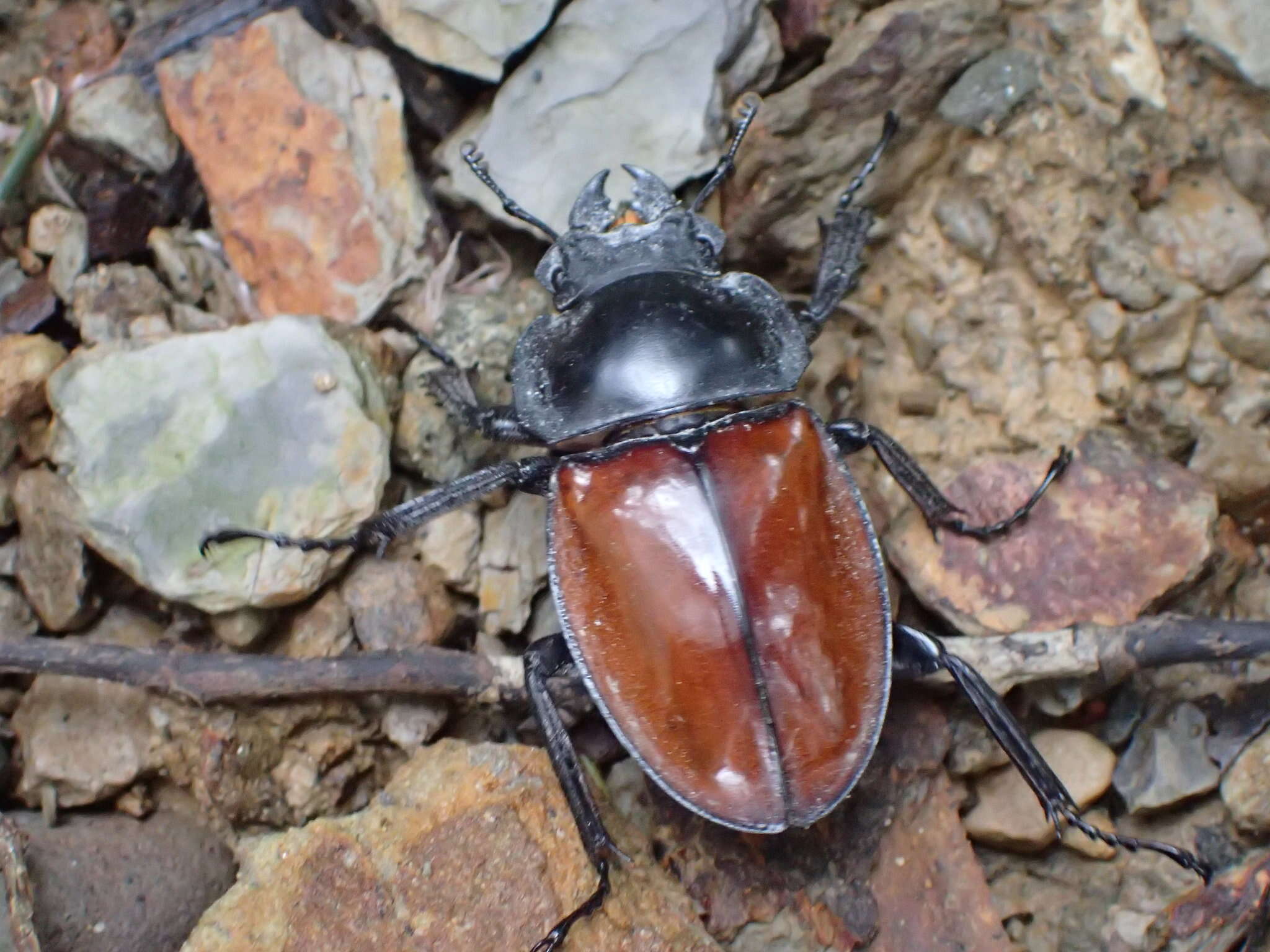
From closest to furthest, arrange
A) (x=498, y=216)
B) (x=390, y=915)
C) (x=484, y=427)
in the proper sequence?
(x=390, y=915), (x=484, y=427), (x=498, y=216)

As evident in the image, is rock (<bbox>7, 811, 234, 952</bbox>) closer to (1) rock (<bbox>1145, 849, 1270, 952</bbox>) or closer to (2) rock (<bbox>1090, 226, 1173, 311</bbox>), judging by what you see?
(1) rock (<bbox>1145, 849, 1270, 952</bbox>)

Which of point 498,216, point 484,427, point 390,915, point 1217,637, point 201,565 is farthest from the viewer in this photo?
point 498,216

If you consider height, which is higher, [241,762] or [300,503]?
[300,503]

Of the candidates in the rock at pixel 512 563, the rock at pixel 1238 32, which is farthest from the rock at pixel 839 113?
the rock at pixel 512 563

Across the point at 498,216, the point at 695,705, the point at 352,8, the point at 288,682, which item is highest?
the point at 352,8

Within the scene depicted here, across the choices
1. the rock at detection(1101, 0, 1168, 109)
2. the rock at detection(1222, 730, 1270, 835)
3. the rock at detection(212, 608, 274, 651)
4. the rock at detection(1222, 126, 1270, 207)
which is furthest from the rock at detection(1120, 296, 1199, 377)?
the rock at detection(212, 608, 274, 651)

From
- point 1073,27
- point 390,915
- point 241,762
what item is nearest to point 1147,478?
point 1073,27

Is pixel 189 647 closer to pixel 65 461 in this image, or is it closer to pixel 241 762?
pixel 241 762
